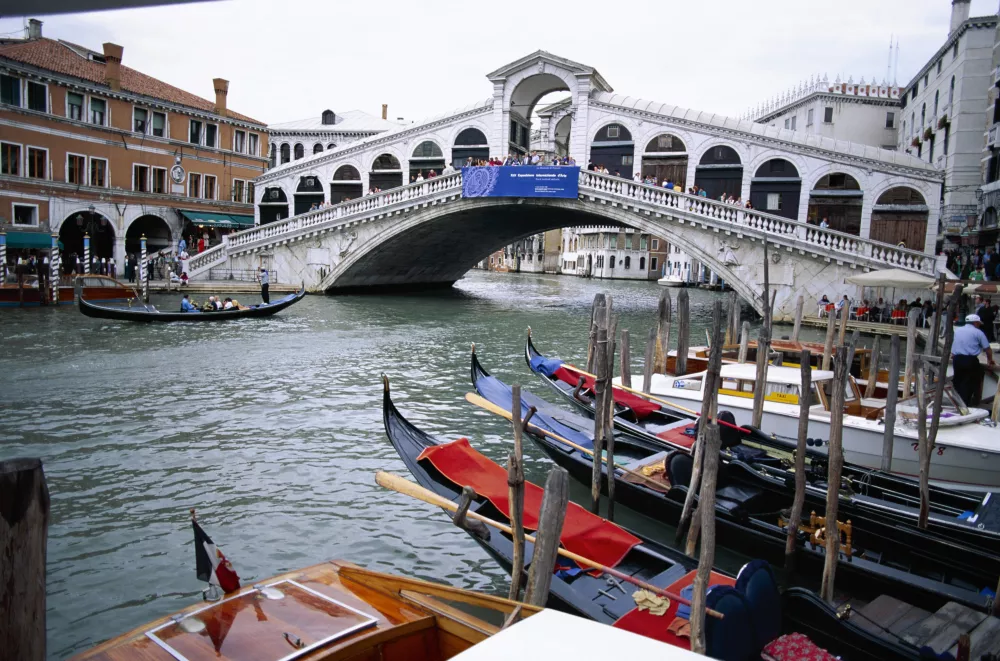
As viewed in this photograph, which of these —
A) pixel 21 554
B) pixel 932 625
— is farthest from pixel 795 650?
pixel 21 554

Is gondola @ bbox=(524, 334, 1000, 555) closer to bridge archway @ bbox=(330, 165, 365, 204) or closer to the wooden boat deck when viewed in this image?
the wooden boat deck

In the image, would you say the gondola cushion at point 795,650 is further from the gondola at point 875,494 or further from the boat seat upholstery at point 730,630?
the gondola at point 875,494

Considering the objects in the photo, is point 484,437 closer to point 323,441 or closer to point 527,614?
point 323,441

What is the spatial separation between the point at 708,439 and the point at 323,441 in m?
3.96

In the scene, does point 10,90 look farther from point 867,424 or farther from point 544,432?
point 867,424

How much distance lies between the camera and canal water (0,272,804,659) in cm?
419

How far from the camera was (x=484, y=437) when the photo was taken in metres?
6.71

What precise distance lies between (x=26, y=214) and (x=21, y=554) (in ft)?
68.2

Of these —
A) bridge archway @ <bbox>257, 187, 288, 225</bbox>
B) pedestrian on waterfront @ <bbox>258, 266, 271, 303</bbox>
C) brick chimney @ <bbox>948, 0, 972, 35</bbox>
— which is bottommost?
pedestrian on waterfront @ <bbox>258, 266, 271, 303</bbox>

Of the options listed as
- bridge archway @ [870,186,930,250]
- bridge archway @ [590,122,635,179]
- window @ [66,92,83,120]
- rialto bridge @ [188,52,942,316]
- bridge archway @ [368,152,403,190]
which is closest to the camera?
rialto bridge @ [188,52,942,316]

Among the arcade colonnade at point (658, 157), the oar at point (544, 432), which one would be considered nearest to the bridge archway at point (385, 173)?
the arcade colonnade at point (658, 157)

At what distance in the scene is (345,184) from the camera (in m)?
22.6

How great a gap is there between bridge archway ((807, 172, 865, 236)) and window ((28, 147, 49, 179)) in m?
19.4

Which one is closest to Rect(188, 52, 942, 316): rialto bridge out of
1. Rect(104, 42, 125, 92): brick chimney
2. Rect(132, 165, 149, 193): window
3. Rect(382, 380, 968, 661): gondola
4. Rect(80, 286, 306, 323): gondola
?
Rect(132, 165, 149, 193): window
